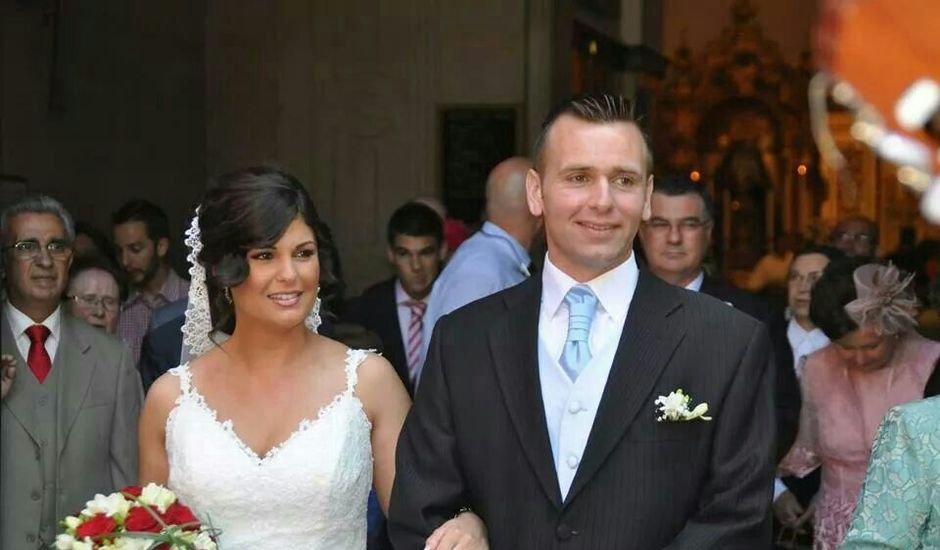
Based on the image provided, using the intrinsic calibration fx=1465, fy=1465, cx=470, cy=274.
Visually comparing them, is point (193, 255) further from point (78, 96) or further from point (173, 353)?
point (78, 96)

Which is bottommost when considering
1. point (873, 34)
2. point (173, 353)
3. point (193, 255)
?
point (173, 353)

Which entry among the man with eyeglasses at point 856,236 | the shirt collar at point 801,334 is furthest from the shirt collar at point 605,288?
the man with eyeglasses at point 856,236

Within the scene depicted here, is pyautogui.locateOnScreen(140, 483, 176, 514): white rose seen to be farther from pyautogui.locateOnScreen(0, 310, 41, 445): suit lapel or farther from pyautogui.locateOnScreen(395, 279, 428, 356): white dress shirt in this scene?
pyautogui.locateOnScreen(395, 279, 428, 356): white dress shirt

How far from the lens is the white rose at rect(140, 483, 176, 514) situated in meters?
3.37

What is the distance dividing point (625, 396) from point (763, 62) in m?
16.2

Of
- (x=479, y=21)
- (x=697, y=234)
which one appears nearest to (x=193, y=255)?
(x=697, y=234)

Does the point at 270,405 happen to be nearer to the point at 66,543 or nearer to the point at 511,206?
the point at 66,543

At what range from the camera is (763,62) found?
18.4 m

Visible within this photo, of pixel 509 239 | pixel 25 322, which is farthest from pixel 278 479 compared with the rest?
pixel 509 239

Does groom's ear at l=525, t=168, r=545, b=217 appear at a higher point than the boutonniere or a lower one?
higher

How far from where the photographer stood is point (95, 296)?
6.23 meters

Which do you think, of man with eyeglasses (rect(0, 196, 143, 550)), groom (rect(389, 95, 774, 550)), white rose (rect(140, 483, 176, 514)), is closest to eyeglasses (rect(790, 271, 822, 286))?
man with eyeglasses (rect(0, 196, 143, 550))

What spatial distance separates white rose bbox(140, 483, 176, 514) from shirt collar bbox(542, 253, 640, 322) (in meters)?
1.05

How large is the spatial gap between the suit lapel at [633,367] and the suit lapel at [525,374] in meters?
0.08
